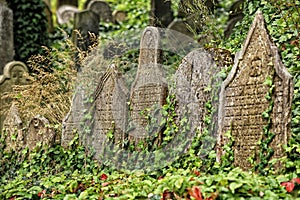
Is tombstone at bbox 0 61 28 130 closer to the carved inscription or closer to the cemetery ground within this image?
the cemetery ground

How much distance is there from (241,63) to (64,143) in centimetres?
276

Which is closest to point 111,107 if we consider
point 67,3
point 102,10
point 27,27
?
point 27,27

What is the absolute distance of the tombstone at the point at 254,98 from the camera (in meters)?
4.70

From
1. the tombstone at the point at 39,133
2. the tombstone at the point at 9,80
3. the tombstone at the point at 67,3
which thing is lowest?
the tombstone at the point at 39,133

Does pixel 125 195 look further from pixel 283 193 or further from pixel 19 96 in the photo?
pixel 19 96

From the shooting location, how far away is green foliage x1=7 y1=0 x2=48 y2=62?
11.6 meters

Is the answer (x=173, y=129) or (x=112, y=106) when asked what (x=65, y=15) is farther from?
(x=173, y=129)

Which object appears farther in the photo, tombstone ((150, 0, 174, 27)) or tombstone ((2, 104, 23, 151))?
tombstone ((150, 0, 174, 27))

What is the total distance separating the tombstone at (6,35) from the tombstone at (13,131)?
2.97 meters

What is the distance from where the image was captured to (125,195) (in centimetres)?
454

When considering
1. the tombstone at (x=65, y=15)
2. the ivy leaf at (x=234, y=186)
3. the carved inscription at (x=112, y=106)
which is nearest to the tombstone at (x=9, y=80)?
the carved inscription at (x=112, y=106)

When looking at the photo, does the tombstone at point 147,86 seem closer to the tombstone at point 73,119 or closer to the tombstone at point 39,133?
the tombstone at point 73,119

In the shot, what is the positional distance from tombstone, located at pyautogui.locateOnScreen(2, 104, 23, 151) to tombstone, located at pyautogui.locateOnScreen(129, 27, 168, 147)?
1913mm

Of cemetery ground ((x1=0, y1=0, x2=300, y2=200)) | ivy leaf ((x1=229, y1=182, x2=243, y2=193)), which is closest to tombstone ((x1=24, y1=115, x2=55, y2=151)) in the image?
cemetery ground ((x1=0, y1=0, x2=300, y2=200))
